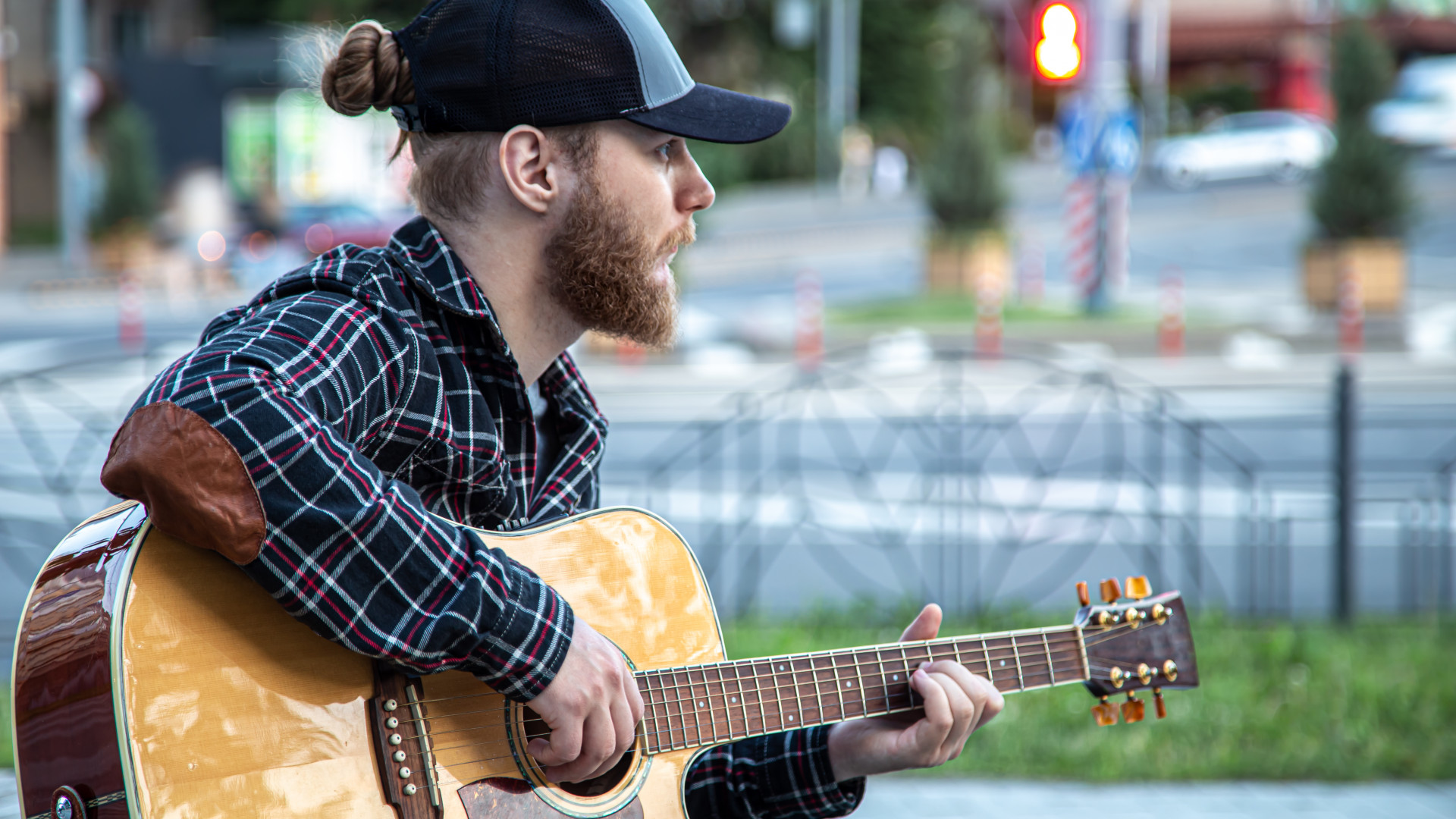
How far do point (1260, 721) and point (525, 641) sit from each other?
3661 millimetres

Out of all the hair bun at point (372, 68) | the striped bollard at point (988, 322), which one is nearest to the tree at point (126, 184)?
the striped bollard at point (988, 322)

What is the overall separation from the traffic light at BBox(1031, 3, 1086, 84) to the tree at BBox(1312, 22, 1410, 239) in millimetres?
5937

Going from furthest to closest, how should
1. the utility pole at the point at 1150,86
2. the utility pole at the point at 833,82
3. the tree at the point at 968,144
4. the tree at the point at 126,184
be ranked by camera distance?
1. the utility pole at the point at 1150,86
2. the utility pole at the point at 833,82
3. the tree at the point at 126,184
4. the tree at the point at 968,144

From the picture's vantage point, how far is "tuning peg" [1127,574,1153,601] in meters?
2.36

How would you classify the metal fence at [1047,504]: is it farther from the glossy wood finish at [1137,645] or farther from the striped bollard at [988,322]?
the striped bollard at [988,322]

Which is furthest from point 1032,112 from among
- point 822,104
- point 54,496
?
point 54,496

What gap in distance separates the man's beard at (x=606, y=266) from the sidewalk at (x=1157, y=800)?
2495 millimetres

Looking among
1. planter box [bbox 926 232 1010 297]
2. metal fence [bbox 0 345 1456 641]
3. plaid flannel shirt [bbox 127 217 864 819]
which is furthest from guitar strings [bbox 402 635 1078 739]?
planter box [bbox 926 232 1010 297]

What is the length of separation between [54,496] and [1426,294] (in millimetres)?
21224

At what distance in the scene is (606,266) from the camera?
1945 millimetres

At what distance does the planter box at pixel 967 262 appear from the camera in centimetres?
2103

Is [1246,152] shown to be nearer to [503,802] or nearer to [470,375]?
[470,375]

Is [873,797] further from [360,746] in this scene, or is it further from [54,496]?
[54,496]

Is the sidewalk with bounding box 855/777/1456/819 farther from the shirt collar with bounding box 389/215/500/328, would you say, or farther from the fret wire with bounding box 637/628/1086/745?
the shirt collar with bounding box 389/215/500/328
